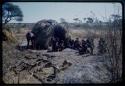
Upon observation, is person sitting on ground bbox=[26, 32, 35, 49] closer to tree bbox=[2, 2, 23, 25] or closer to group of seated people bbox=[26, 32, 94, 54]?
group of seated people bbox=[26, 32, 94, 54]

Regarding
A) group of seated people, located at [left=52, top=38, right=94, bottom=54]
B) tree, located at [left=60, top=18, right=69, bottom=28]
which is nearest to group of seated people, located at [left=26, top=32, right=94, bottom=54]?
group of seated people, located at [left=52, top=38, right=94, bottom=54]

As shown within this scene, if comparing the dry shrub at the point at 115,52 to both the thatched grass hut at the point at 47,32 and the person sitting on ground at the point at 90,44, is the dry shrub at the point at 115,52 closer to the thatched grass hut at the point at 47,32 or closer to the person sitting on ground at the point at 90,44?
the person sitting on ground at the point at 90,44

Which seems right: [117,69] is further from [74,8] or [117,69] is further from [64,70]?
[74,8]

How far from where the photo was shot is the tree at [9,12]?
3.54 metres

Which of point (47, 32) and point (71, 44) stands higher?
point (47, 32)

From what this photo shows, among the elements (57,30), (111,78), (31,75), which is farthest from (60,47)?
(111,78)

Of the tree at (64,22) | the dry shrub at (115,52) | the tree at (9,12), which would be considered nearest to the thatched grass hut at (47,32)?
the tree at (64,22)

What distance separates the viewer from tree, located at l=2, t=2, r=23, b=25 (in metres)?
3.54

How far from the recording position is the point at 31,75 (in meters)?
3.56

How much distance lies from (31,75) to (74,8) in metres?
0.91

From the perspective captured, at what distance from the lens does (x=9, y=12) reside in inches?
141

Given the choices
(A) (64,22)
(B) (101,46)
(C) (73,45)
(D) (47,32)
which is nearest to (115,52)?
(B) (101,46)

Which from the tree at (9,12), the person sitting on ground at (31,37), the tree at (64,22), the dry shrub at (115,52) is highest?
the tree at (9,12)

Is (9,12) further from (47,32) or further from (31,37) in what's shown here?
(47,32)
